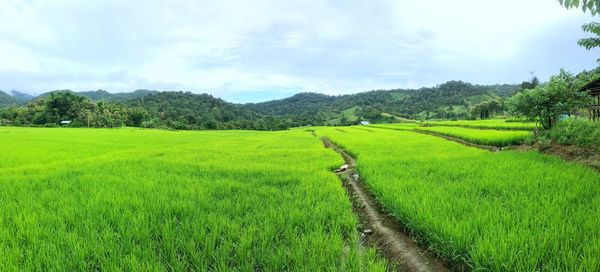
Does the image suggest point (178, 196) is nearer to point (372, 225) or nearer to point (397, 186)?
point (372, 225)

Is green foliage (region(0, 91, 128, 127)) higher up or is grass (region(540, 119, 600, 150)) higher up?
green foliage (region(0, 91, 128, 127))

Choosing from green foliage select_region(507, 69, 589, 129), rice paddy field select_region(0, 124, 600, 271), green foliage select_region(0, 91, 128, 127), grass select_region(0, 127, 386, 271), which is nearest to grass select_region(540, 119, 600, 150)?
green foliage select_region(507, 69, 589, 129)

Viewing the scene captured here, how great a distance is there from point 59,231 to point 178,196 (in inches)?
71.2

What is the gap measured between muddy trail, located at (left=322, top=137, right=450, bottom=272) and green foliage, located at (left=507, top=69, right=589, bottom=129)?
11968 millimetres

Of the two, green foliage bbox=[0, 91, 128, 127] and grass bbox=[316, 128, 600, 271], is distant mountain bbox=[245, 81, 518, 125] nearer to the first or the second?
green foliage bbox=[0, 91, 128, 127]

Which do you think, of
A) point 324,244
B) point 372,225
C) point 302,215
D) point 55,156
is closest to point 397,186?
point 372,225

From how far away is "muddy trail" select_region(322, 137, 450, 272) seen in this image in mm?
3170

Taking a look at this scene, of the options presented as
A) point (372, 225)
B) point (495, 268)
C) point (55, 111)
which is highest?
point (55, 111)

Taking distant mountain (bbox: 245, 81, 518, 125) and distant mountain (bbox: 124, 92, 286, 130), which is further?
distant mountain (bbox: 245, 81, 518, 125)

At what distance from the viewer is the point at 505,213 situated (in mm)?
3619

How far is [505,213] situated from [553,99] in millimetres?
13347

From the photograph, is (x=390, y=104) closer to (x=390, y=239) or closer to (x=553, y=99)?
(x=553, y=99)

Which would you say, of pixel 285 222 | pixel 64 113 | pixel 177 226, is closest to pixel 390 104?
pixel 64 113

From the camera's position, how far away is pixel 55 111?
64.2m
